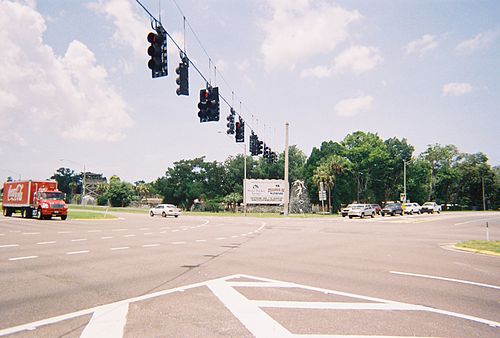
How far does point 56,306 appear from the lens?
6055mm

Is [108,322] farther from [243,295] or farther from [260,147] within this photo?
[260,147]

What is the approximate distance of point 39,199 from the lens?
33.0 meters

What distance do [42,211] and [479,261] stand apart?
105 feet

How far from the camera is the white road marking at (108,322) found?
4.80 metres

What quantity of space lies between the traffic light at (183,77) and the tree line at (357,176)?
57263 millimetres

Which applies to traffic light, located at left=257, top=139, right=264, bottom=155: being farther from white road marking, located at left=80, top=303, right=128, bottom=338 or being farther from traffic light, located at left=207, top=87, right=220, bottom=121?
white road marking, located at left=80, top=303, right=128, bottom=338

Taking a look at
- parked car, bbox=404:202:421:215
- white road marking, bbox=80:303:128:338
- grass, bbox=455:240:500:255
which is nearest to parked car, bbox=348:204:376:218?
parked car, bbox=404:202:421:215

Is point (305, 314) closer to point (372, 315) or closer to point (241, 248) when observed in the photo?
point (372, 315)

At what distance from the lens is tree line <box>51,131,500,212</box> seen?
79.9 m

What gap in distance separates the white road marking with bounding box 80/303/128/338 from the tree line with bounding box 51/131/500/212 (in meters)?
64.5

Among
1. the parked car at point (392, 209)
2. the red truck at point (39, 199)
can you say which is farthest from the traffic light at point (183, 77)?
the parked car at point (392, 209)

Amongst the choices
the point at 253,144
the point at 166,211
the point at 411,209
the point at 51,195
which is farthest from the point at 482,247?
the point at 411,209

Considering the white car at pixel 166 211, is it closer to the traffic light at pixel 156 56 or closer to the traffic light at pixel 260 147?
the traffic light at pixel 260 147

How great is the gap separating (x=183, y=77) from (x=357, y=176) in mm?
74911
